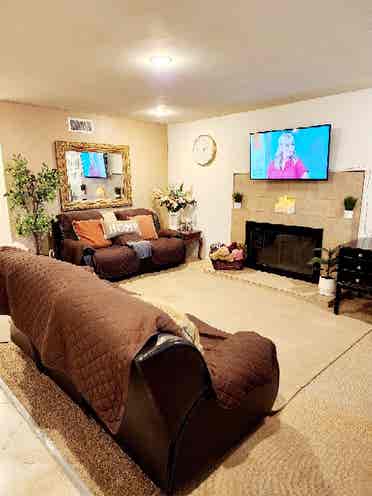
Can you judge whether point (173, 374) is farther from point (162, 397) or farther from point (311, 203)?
point (311, 203)

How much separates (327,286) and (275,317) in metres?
0.86

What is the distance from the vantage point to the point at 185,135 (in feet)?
18.3

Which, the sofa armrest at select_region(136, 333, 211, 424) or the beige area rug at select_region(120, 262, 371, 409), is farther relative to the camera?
the beige area rug at select_region(120, 262, 371, 409)

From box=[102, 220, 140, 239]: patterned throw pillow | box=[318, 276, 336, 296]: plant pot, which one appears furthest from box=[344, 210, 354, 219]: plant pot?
box=[102, 220, 140, 239]: patterned throw pillow

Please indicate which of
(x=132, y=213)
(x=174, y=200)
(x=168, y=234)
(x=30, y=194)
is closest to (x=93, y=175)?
(x=132, y=213)

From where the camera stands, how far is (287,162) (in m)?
4.17

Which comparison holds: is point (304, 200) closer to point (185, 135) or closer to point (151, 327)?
point (185, 135)

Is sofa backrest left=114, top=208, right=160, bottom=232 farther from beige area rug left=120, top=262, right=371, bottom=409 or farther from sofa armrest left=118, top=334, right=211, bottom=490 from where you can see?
sofa armrest left=118, top=334, right=211, bottom=490

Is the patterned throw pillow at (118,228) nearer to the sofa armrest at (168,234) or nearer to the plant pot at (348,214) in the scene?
the sofa armrest at (168,234)

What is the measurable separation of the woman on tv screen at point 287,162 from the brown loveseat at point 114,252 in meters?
1.76

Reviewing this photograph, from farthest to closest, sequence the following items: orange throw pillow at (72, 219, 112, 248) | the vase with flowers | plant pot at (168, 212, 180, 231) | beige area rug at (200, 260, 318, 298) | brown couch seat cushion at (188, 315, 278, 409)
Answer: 1. plant pot at (168, 212, 180, 231)
2. the vase with flowers
3. orange throw pillow at (72, 219, 112, 248)
4. beige area rug at (200, 260, 318, 298)
5. brown couch seat cushion at (188, 315, 278, 409)

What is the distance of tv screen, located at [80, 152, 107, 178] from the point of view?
481cm

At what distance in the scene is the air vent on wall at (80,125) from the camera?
15.2 ft

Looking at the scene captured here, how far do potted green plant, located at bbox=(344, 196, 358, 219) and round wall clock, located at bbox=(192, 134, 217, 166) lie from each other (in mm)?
2231
